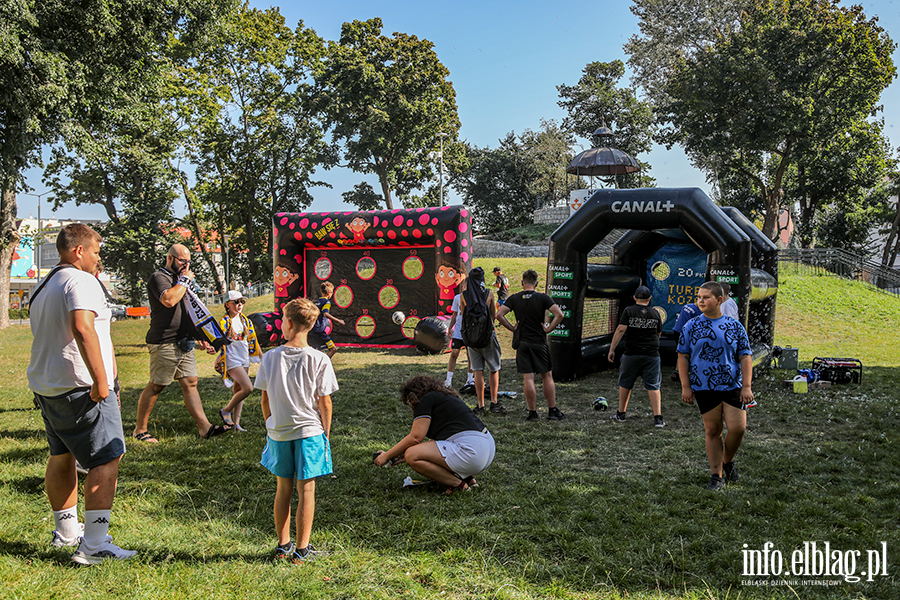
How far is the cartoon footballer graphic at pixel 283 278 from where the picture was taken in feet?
47.2

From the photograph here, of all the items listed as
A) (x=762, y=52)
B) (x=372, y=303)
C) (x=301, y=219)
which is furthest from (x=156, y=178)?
(x=762, y=52)

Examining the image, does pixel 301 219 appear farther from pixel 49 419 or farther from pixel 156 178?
pixel 156 178

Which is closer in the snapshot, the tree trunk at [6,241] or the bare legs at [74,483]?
the bare legs at [74,483]

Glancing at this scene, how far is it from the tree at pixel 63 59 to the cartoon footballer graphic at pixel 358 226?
615 cm

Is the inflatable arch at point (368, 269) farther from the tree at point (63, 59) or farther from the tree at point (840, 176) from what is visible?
the tree at point (840, 176)

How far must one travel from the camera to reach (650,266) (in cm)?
1199

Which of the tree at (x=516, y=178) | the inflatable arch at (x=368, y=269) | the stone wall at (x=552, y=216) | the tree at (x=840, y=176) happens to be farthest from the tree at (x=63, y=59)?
the tree at (x=516, y=178)

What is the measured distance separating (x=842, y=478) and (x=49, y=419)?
18.7ft

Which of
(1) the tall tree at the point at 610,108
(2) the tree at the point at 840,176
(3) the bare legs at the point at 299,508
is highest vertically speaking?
(1) the tall tree at the point at 610,108

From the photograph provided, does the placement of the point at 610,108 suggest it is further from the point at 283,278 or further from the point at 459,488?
the point at 459,488

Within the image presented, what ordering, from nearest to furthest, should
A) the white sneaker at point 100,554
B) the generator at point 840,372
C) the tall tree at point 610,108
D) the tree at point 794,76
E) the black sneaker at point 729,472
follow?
the white sneaker at point 100,554, the black sneaker at point 729,472, the generator at point 840,372, the tree at point 794,76, the tall tree at point 610,108

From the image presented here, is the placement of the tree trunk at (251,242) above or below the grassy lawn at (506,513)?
above

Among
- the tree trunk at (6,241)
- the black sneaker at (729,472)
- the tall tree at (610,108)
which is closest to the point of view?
the black sneaker at (729,472)

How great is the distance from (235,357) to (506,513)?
3425 millimetres
